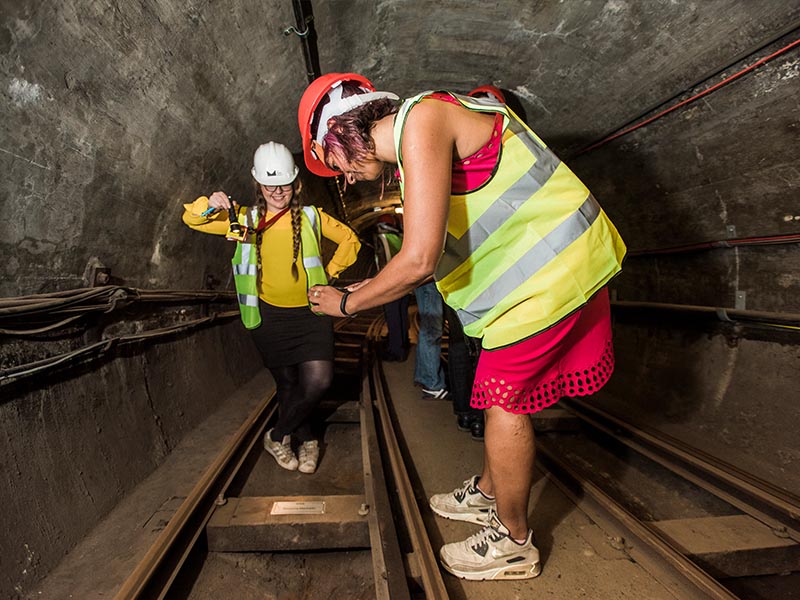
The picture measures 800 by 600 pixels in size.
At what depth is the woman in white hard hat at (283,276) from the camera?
3.00 m

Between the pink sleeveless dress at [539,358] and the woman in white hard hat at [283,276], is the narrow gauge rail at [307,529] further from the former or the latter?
the pink sleeveless dress at [539,358]

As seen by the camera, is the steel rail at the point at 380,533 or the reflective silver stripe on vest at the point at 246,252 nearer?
the steel rail at the point at 380,533

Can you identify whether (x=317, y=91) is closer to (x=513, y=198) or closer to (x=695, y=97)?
(x=513, y=198)

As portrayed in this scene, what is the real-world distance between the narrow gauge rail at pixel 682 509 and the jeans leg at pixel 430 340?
133 centimetres

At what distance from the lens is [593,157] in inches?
163

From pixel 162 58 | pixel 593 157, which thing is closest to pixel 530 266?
pixel 162 58

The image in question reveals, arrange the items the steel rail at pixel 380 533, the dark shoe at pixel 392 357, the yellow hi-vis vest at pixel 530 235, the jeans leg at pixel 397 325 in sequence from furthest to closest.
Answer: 1. the dark shoe at pixel 392 357
2. the jeans leg at pixel 397 325
3. the steel rail at pixel 380 533
4. the yellow hi-vis vest at pixel 530 235

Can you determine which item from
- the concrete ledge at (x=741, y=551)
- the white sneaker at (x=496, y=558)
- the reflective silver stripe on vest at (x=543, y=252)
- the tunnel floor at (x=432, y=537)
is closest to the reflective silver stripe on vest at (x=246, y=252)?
Answer: the tunnel floor at (x=432, y=537)

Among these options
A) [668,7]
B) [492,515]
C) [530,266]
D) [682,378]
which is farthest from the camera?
[682,378]

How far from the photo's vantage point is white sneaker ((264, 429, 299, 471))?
10.3ft

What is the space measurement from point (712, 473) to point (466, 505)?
5.60ft

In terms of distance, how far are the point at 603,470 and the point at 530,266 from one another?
2.42 m

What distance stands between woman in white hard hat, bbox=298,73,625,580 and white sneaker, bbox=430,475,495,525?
17.8 inches

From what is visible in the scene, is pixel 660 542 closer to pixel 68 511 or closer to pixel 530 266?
pixel 530 266
